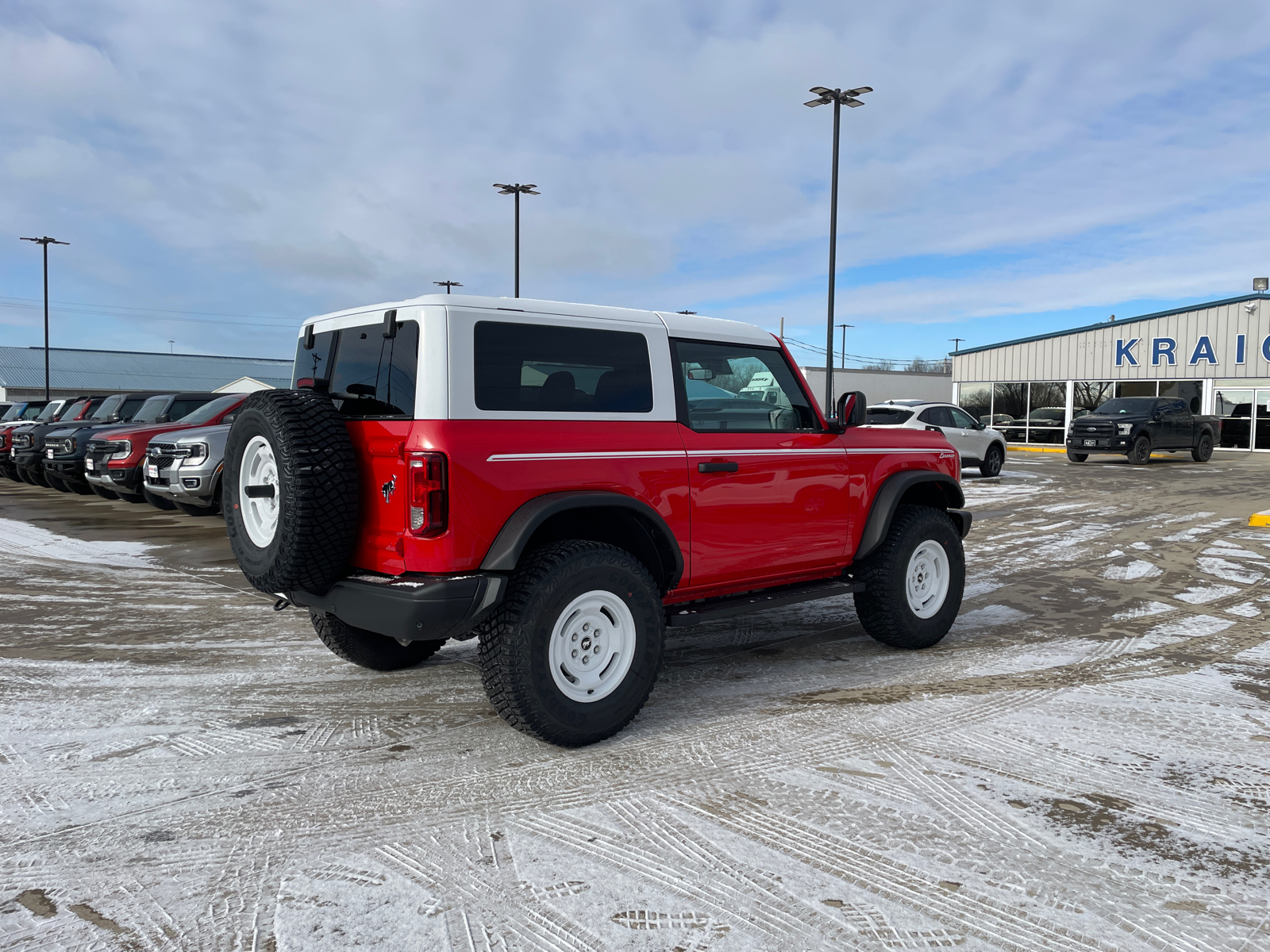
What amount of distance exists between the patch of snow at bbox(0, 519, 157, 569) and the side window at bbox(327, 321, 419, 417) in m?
5.45

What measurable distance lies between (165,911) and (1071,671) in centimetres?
472

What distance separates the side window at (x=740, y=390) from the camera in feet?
15.8

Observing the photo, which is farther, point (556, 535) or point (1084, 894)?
point (556, 535)

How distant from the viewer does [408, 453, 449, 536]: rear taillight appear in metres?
3.74

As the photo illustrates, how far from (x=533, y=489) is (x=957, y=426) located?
54.9ft

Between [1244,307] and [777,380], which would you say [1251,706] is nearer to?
[777,380]

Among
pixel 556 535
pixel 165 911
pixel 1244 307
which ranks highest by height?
pixel 1244 307

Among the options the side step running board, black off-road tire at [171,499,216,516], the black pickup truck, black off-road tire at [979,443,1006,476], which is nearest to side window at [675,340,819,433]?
the side step running board

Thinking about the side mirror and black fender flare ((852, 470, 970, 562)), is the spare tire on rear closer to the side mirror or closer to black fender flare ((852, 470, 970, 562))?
the side mirror

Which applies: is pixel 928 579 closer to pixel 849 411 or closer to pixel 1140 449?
pixel 849 411

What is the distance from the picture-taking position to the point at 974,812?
11.4ft

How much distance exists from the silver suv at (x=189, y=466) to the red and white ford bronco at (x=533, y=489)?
664 cm

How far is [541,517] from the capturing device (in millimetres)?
3922

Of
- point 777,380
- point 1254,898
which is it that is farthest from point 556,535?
point 1254,898
